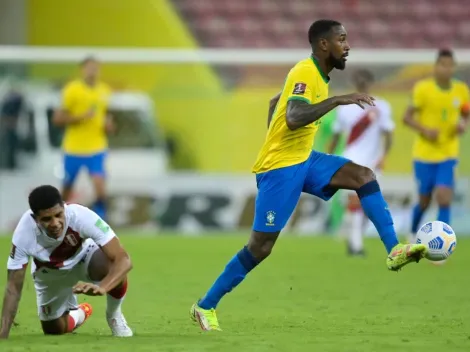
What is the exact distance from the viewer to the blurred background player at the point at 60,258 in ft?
24.7

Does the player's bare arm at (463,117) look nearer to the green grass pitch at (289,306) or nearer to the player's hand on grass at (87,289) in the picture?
the green grass pitch at (289,306)

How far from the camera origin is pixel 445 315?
9562 millimetres

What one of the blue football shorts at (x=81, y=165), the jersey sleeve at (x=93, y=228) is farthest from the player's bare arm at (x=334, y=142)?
the jersey sleeve at (x=93, y=228)

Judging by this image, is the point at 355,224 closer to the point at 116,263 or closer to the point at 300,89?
the point at 300,89

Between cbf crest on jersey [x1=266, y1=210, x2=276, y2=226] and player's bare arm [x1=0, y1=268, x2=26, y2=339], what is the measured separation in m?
1.82

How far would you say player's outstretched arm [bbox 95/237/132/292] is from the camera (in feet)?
24.8

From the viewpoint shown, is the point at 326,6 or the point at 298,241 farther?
the point at 326,6

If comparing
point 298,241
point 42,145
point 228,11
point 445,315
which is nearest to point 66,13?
point 228,11

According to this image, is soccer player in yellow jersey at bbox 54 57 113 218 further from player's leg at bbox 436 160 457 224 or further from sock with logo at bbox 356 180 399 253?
sock with logo at bbox 356 180 399 253

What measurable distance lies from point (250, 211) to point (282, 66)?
8.39 feet

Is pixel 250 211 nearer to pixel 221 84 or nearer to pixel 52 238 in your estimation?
pixel 221 84

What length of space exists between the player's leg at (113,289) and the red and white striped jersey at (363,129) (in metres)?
6.85

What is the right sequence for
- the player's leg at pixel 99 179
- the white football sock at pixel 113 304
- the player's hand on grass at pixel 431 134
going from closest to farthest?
the white football sock at pixel 113 304 < the player's hand on grass at pixel 431 134 < the player's leg at pixel 99 179

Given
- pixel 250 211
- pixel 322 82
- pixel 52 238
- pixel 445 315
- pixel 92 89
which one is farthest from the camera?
pixel 250 211
